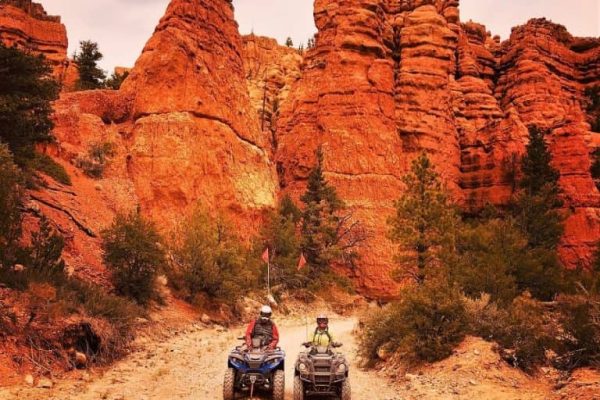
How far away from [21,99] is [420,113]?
38318 millimetres

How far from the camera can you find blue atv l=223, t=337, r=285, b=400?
9516mm

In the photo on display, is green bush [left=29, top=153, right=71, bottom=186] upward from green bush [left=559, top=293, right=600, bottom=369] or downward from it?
upward

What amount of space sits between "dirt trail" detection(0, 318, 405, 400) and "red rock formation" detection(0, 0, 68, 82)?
138 ft

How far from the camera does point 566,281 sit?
28.4 m

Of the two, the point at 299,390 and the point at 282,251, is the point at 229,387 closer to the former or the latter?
the point at 299,390

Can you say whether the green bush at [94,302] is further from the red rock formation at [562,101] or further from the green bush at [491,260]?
the red rock formation at [562,101]

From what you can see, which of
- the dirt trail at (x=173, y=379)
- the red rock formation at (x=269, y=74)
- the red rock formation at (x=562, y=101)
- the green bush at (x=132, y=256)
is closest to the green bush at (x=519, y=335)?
the dirt trail at (x=173, y=379)

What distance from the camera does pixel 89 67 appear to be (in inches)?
1978

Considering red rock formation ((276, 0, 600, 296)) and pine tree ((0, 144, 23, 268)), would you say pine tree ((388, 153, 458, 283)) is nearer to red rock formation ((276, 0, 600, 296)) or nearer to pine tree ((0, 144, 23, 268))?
pine tree ((0, 144, 23, 268))

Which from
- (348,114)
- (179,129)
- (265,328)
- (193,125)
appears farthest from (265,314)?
(348,114)

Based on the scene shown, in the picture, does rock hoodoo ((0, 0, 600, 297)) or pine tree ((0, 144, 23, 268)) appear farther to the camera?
rock hoodoo ((0, 0, 600, 297))

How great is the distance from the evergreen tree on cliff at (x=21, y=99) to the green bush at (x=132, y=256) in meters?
5.00

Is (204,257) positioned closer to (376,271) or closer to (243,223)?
(243,223)

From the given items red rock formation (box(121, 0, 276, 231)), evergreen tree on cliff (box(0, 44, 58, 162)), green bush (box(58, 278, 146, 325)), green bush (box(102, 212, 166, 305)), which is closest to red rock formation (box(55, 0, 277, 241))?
red rock formation (box(121, 0, 276, 231))
